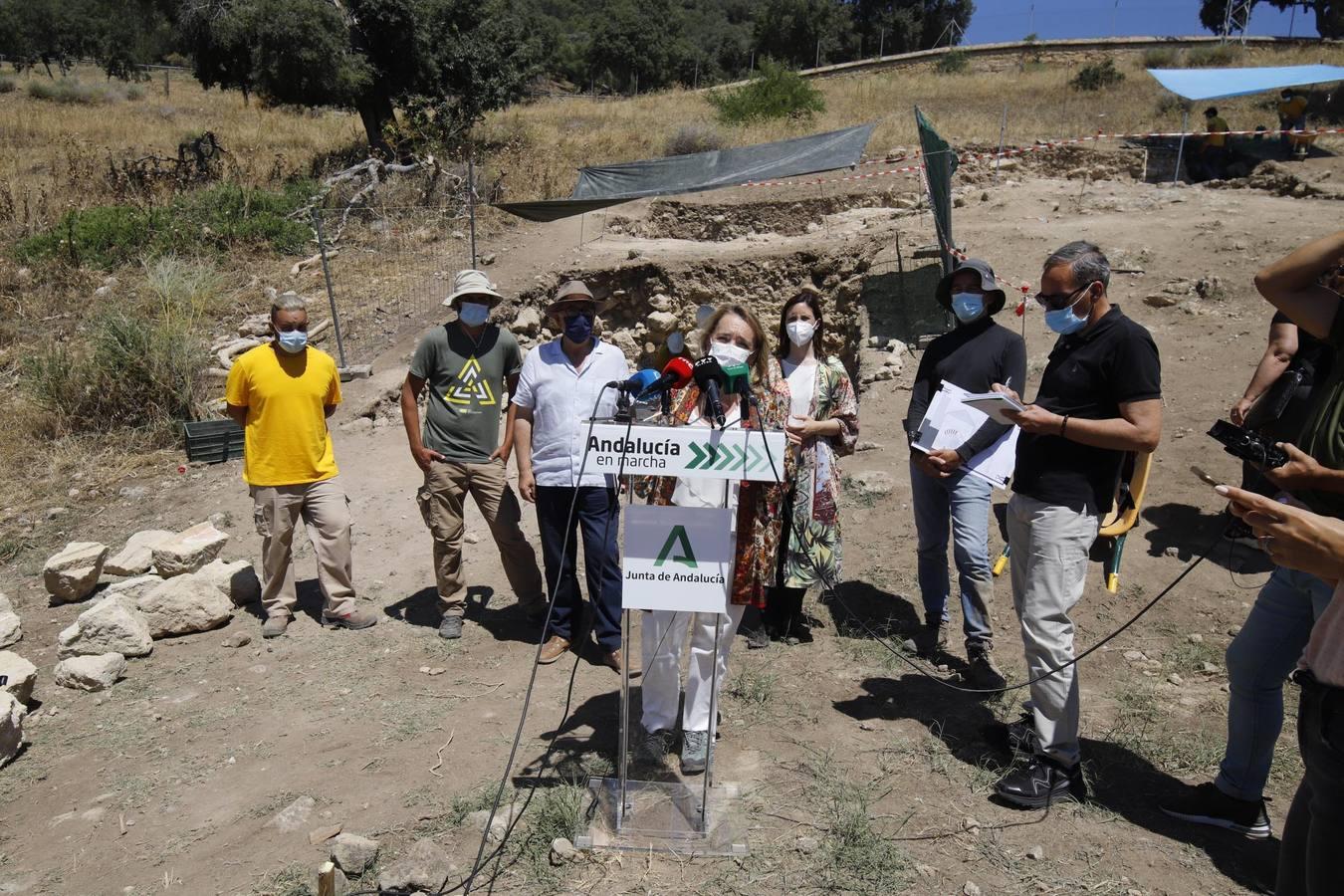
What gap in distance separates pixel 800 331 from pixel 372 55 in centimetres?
1895

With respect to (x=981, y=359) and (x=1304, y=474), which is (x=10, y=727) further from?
(x=1304, y=474)

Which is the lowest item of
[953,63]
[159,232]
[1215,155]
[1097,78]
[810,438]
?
[810,438]

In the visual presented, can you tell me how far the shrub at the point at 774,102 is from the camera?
22.7m

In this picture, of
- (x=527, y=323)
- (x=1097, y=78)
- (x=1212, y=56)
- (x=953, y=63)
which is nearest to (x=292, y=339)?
(x=527, y=323)

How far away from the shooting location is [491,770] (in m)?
3.75

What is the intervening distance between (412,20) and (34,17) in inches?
1387

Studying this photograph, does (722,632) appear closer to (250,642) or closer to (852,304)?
(250,642)

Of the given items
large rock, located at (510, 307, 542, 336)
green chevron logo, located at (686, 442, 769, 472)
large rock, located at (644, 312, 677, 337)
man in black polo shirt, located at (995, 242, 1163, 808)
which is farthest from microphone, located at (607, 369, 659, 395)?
large rock, located at (644, 312, 677, 337)

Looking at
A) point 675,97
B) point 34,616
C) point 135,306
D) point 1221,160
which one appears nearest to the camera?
point 34,616

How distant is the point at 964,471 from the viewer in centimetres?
447

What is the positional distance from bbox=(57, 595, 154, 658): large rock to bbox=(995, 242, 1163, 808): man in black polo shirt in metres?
4.45

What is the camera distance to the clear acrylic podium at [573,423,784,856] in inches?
115

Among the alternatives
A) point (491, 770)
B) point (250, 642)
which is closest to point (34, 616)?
point (250, 642)

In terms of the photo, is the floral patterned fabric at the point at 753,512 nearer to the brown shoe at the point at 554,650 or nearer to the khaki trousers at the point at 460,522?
the brown shoe at the point at 554,650
